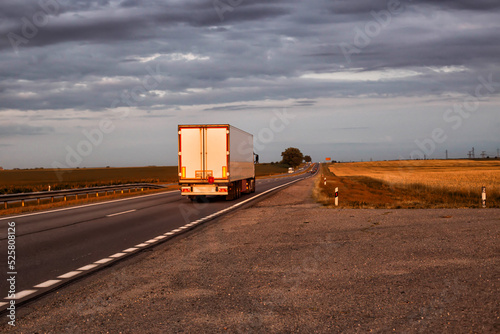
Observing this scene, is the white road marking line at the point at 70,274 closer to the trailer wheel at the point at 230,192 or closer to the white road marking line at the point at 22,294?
the white road marking line at the point at 22,294

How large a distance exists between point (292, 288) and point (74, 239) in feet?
22.6

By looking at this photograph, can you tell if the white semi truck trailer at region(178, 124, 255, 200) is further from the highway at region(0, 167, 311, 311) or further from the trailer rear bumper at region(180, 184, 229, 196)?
the highway at region(0, 167, 311, 311)

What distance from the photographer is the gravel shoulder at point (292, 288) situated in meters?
4.83

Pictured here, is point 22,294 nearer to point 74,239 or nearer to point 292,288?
point 292,288

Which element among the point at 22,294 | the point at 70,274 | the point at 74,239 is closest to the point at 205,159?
the point at 74,239

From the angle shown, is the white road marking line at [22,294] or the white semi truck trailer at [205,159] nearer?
the white road marking line at [22,294]

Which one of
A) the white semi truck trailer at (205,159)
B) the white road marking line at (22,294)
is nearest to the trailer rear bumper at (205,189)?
the white semi truck trailer at (205,159)

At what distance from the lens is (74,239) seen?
11055mm

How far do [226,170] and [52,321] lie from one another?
17.5m

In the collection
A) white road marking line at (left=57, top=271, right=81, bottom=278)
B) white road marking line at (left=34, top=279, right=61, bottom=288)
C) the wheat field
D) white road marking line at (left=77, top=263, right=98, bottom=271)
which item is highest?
white road marking line at (left=34, top=279, right=61, bottom=288)

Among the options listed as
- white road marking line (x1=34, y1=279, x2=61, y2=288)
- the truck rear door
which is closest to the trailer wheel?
the truck rear door

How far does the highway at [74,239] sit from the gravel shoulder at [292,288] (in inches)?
24.3

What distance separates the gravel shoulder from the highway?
24.3 inches

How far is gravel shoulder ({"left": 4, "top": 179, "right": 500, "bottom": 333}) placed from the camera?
15.9 feet
